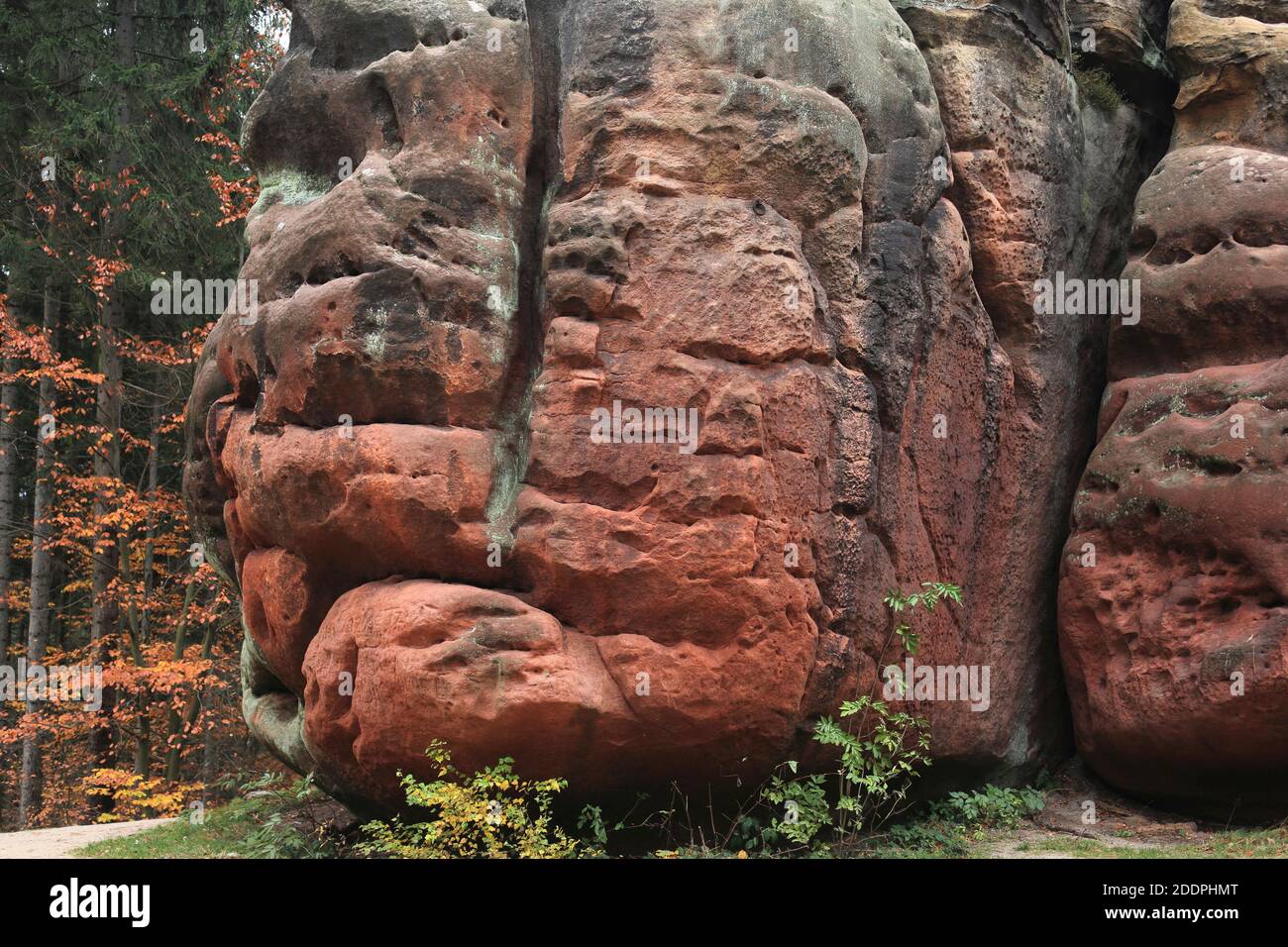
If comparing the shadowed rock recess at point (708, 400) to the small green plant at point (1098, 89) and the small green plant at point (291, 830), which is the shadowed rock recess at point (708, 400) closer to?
the small green plant at point (291, 830)

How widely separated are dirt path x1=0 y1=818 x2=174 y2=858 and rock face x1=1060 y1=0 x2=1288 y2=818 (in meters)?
8.10

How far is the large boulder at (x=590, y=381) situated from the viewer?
24.1ft

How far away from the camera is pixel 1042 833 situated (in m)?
8.82

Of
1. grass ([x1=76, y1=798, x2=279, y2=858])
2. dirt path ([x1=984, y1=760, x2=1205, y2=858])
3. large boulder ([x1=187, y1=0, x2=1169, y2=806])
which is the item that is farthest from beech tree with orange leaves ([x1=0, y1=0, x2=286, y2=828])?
dirt path ([x1=984, y1=760, x2=1205, y2=858])

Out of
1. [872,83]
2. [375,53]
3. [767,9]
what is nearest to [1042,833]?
[872,83]

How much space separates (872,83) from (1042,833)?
543cm

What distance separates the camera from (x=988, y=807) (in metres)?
9.09

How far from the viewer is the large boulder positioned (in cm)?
734

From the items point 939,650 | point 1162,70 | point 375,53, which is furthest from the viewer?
point 1162,70

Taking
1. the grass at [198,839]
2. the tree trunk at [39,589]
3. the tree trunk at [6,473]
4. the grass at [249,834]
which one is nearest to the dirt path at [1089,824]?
the grass at [249,834]

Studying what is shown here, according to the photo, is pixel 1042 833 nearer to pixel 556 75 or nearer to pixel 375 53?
pixel 556 75

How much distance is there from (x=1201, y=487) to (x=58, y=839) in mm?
9659

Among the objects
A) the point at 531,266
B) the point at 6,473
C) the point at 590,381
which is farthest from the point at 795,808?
the point at 6,473

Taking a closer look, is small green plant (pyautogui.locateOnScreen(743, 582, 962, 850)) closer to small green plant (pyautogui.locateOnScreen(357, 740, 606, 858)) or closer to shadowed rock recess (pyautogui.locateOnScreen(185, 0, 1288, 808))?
shadowed rock recess (pyautogui.locateOnScreen(185, 0, 1288, 808))
